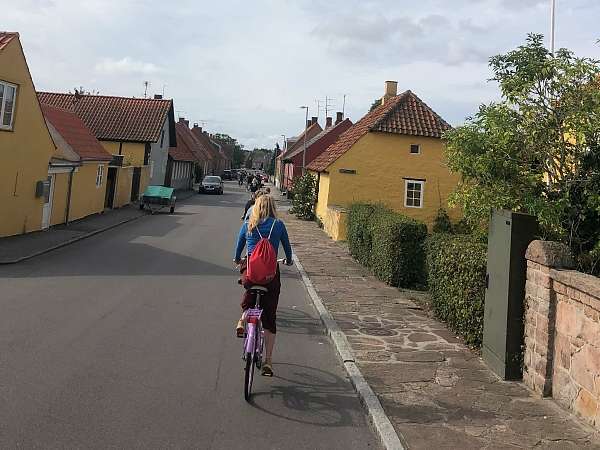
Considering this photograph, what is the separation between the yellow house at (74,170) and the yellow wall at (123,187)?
125 inches

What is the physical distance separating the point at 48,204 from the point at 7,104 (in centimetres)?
451

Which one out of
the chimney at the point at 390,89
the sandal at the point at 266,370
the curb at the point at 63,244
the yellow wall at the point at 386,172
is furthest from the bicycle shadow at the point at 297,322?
the chimney at the point at 390,89

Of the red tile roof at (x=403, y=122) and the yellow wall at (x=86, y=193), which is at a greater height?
the red tile roof at (x=403, y=122)

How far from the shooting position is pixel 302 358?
6.76 metres

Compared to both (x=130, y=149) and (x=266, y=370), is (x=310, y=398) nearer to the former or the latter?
(x=266, y=370)

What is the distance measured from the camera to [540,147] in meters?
7.15

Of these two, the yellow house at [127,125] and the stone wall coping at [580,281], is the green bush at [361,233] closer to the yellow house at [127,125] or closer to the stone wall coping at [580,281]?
the stone wall coping at [580,281]

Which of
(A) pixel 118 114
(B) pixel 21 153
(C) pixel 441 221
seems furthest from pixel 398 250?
(A) pixel 118 114

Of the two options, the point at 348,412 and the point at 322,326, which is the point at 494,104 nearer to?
Result: the point at 322,326

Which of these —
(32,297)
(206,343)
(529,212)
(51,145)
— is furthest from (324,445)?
(51,145)

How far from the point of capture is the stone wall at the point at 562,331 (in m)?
4.78

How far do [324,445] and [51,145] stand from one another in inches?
672

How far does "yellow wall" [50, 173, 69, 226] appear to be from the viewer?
20516mm

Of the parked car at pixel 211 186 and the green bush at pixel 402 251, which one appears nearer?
the green bush at pixel 402 251
